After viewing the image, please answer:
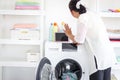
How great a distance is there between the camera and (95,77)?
2.47 meters

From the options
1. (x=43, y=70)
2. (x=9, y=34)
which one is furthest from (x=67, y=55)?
(x=9, y=34)

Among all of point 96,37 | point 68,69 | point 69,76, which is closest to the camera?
point 96,37

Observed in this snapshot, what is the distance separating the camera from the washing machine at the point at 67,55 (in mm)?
2875

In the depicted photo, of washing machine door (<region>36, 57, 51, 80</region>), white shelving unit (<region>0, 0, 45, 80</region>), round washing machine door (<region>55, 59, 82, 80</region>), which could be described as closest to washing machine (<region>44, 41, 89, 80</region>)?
round washing machine door (<region>55, 59, 82, 80</region>)

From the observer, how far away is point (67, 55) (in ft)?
9.44

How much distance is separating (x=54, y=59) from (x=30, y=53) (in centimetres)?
40

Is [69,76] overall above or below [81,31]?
below

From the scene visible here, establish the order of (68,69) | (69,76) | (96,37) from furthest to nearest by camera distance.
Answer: (68,69), (69,76), (96,37)

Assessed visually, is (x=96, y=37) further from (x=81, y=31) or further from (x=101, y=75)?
(x=101, y=75)

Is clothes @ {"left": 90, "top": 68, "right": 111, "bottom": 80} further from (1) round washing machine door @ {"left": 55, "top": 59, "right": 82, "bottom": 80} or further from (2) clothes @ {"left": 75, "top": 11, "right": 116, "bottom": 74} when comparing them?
(1) round washing machine door @ {"left": 55, "top": 59, "right": 82, "bottom": 80}

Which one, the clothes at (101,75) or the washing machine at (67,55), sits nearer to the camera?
the clothes at (101,75)

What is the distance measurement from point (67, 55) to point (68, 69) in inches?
8.8

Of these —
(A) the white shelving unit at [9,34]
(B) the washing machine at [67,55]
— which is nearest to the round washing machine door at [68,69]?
(B) the washing machine at [67,55]

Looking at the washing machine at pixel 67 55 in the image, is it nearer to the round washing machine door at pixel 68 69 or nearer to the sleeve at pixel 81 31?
the round washing machine door at pixel 68 69
